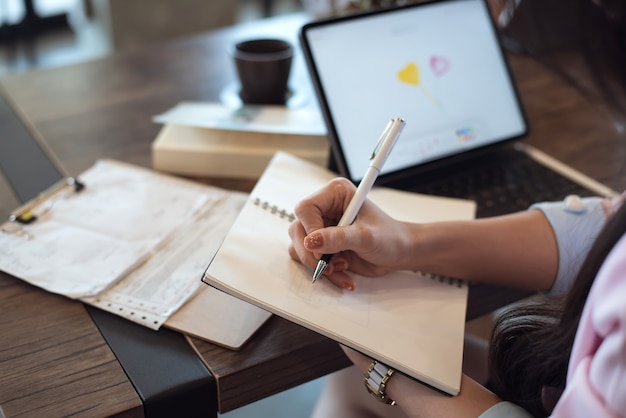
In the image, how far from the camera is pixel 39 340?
26.6 inches

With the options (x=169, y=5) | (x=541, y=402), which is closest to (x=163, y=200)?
(x=541, y=402)

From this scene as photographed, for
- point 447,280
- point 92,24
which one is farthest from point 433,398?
point 92,24

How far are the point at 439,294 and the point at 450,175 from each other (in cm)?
29

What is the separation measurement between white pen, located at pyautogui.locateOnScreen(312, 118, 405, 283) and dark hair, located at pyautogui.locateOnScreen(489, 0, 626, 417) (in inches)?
7.5

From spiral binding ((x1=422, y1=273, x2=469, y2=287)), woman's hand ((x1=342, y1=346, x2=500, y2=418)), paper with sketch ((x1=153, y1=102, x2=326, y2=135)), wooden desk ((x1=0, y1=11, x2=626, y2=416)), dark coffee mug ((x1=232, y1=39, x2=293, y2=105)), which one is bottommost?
woman's hand ((x1=342, y1=346, x2=500, y2=418))

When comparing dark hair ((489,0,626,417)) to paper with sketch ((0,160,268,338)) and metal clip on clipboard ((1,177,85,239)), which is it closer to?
paper with sketch ((0,160,268,338))

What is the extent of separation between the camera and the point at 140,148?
0.99 meters

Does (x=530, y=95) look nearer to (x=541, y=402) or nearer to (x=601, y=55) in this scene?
(x=601, y=55)

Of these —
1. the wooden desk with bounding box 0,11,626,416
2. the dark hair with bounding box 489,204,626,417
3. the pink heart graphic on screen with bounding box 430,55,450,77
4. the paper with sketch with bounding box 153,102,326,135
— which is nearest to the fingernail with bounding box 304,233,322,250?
the wooden desk with bounding box 0,11,626,416

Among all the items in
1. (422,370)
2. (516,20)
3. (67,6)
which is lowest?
(67,6)

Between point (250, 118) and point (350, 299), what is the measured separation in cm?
38

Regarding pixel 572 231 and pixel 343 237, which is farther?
pixel 572 231

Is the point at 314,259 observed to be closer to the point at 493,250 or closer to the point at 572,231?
the point at 493,250

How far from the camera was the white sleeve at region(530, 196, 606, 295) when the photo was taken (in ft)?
2.67
